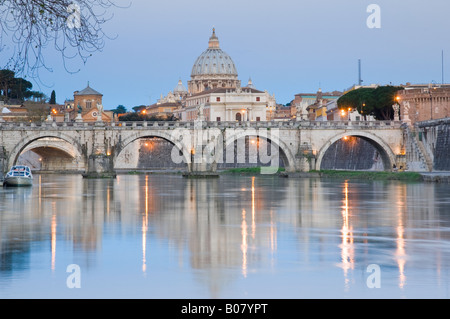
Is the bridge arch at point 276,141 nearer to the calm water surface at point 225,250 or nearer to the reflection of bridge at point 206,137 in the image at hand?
the reflection of bridge at point 206,137

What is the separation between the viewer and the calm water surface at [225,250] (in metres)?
13.4

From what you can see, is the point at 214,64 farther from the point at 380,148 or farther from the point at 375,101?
the point at 380,148

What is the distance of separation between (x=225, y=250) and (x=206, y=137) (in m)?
53.1

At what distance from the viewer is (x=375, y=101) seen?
8144 cm

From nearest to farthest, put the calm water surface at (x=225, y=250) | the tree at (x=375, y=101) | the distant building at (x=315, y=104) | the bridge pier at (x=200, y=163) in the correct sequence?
the calm water surface at (x=225, y=250) → the bridge pier at (x=200, y=163) → the tree at (x=375, y=101) → the distant building at (x=315, y=104)

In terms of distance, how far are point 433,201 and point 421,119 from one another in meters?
38.0

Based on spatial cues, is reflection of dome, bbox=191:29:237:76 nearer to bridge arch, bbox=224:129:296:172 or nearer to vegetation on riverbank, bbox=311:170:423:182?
bridge arch, bbox=224:129:296:172

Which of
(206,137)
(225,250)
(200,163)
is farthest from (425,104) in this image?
(225,250)

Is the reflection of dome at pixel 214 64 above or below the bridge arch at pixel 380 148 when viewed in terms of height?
above

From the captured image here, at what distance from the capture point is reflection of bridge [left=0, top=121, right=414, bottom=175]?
6856 cm

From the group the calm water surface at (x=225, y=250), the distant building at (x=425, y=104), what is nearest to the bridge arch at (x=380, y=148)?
the distant building at (x=425, y=104)

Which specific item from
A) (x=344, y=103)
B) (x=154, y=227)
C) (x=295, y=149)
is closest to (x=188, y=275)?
(x=154, y=227)

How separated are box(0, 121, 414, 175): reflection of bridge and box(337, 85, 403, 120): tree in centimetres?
1000
